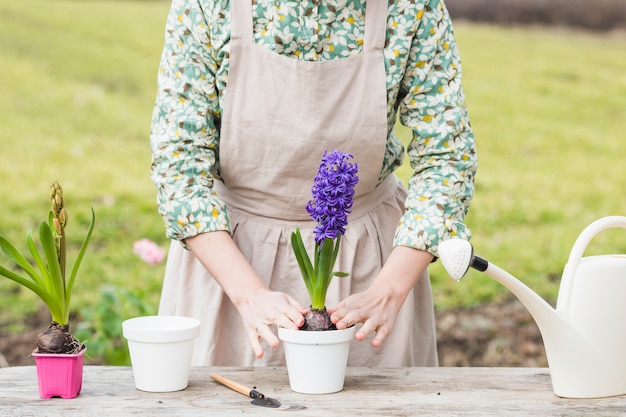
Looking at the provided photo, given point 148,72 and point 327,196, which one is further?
point 148,72

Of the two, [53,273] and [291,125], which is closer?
[53,273]

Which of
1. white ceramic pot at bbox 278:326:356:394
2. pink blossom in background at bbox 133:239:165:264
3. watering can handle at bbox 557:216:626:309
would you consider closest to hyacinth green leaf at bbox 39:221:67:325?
white ceramic pot at bbox 278:326:356:394

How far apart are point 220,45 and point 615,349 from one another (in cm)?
94

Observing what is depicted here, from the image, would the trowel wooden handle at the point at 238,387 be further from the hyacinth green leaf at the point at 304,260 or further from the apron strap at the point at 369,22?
the apron strap at the point at 369,22

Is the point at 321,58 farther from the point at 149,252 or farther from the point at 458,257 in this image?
the point at 149,252

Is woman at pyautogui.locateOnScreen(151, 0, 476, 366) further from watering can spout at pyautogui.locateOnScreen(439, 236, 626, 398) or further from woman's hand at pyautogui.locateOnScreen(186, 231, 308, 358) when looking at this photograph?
watering can spout at pyautogui.locateOnScreen(439, 236, 626, 398)

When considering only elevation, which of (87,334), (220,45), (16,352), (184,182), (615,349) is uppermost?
(220,45)

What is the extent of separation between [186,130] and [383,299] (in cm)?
51

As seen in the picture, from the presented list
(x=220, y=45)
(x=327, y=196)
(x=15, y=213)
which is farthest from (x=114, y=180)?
(x=327, y=196)

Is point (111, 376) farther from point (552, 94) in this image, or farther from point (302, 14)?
point (552, 94)

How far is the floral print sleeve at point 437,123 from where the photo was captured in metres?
1.80

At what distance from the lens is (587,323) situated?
1.54m

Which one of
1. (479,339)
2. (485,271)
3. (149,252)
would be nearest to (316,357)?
(485,271)

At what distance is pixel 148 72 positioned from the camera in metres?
7.07
